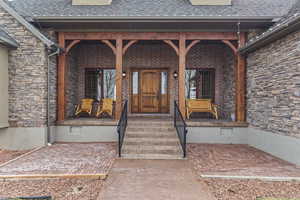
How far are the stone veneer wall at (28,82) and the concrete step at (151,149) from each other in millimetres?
2831

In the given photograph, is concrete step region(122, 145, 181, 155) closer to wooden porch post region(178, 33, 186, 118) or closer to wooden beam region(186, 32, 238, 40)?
wooden porch post region(178, 33, 186, 118)

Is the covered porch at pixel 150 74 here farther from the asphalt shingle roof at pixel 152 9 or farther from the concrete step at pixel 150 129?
the concrete step at pixel 150 129

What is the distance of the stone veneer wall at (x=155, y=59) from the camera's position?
896cm

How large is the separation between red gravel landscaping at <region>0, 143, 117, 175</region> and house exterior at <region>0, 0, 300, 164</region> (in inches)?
29.8

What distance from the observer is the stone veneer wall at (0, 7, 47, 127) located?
20.3 feet

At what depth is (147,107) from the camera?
9203 millimetres

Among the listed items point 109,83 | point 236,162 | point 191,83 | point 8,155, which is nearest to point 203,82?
point 191,83

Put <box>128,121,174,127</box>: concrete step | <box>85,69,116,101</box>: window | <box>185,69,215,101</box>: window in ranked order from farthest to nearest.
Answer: <box>85,69,116,101</box>: window → <box>185,69,215,101</box>: window → <box>128,121,174,127</box>: concrete step

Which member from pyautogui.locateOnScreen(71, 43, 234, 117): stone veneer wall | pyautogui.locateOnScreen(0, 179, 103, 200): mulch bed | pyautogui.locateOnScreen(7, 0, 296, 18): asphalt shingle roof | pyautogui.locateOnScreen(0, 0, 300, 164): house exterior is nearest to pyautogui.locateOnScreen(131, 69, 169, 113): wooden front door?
pyautogui.locateOnScreen(71, 43, 234, 117): stone veneer wall

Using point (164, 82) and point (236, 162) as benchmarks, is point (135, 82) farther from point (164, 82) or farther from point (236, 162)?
point (236, 162)

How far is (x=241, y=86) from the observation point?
22.4 feet

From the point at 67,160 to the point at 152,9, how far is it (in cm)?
544

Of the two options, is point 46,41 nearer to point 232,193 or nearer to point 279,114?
point 232,193

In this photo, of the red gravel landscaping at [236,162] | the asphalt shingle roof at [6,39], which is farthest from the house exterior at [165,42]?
the red gravel landscaping at [236,162]
